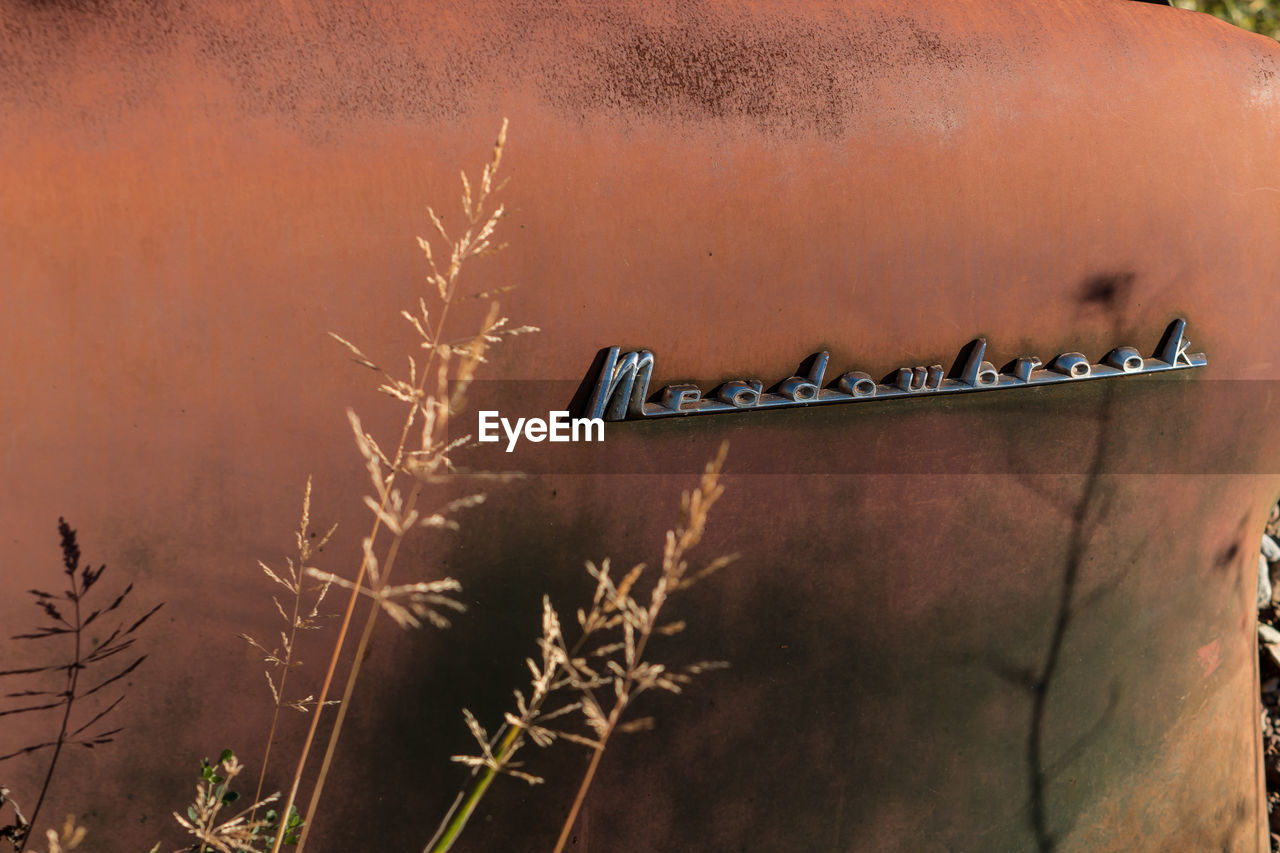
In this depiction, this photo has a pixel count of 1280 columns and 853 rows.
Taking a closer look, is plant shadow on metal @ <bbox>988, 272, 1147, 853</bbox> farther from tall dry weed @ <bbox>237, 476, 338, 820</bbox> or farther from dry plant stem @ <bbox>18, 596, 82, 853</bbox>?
dry plant stem @ <bbox>18, 596, 82, 853</bbox>

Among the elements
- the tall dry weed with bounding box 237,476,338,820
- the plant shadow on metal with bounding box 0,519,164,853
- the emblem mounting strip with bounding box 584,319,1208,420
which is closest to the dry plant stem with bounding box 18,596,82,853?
the plant shadow on metal with bounding box 0,519,164,853

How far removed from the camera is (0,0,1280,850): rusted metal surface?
1170mm

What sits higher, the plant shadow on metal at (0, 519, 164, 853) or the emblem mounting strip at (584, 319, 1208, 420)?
the emblem mounting strip at (584, 319, 1208, 420)

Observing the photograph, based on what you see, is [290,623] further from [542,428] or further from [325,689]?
[542,428]

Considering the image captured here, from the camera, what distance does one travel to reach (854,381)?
4.58ft

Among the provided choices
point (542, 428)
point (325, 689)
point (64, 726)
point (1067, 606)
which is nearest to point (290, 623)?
point (325, 689)

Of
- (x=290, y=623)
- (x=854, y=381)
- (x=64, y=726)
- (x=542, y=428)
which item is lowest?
(x=64, y=726)

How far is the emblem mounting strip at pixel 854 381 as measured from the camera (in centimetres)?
130

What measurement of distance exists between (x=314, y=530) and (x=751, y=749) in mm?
707

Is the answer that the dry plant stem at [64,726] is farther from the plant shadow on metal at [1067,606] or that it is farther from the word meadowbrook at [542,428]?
the plant shadow on metal at [1067,606]

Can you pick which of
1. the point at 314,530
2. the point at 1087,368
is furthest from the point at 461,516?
the point at 1087,368

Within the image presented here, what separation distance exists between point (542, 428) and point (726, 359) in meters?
0.27

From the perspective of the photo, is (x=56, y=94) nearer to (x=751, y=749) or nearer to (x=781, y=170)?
(x=781, y=170)

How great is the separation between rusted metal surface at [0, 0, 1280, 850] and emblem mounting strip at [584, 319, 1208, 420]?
0.10 feet
